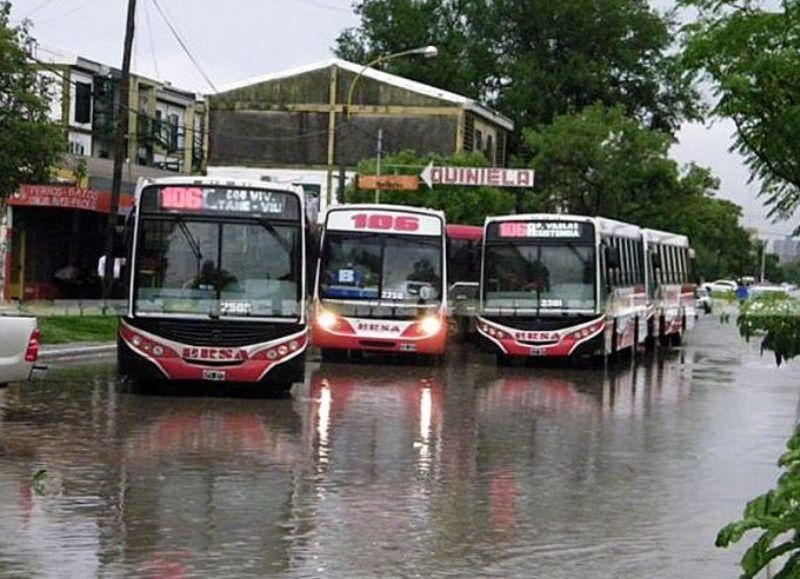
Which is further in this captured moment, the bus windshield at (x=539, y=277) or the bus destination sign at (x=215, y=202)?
the bus windshield at (x=539, y=277)

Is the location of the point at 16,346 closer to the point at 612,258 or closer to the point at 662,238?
the point at 612,258

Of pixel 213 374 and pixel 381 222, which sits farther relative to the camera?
pixel 381 222

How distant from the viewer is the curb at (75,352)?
29.2m

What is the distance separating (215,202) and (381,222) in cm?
902

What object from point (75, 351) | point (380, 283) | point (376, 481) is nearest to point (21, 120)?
point (75, 351)

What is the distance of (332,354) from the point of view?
32.4 metres

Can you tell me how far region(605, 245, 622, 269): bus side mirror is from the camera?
108 feet

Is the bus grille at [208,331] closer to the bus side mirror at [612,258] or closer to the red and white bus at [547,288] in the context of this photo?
the red and white bus at [547,288]

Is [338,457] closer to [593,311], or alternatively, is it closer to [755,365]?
[593,311]

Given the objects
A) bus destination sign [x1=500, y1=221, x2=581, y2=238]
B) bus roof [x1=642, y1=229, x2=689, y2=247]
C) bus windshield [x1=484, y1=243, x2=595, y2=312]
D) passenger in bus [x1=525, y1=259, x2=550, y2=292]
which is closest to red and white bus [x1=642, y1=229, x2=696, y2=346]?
bus roof [x1=642, y1=229, x2=689, y2=247]

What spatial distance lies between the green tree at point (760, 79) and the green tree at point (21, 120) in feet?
53.4

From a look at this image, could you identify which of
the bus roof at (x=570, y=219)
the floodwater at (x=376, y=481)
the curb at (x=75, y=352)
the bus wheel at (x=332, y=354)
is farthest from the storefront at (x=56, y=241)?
the floodwater at (x=376, y=481)

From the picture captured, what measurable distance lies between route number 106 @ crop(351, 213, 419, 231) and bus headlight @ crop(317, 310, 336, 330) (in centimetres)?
177

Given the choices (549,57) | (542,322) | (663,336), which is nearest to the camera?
(542,322)
